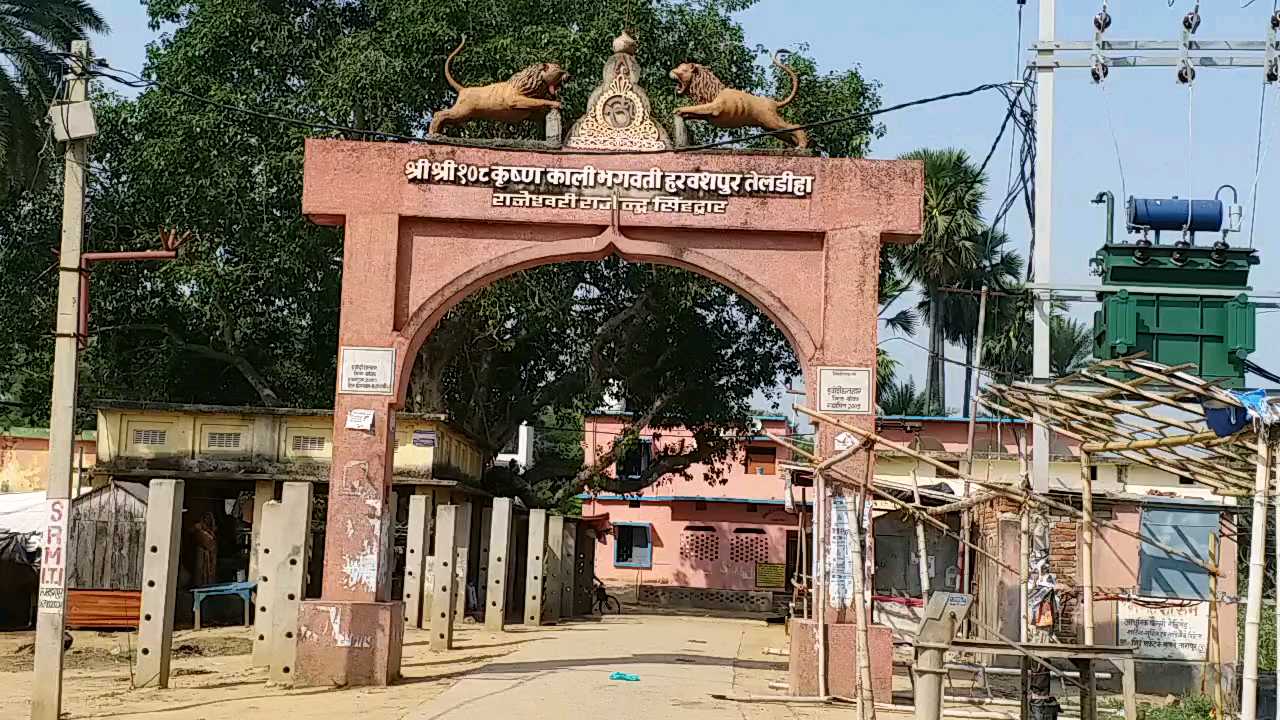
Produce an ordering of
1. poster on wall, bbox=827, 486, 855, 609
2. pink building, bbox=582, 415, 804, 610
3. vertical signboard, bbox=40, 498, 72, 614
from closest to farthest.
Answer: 1. vertical signboard, bbox=40, 498, 72, 614
2. poster on wall, bbox=827, 486, 855, 609
3. pink building, bbox=582, 415, 804, 610

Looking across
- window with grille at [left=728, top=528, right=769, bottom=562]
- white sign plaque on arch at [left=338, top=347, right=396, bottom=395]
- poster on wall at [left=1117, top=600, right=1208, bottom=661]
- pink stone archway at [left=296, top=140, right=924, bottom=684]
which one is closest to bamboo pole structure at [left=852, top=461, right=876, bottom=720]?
pink stone archway at [left=296, top=140, right=924, bottom=684]

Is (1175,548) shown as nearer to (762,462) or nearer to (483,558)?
(483,558)

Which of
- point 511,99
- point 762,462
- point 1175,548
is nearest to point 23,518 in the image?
point 511,99

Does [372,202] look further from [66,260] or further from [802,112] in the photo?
[802,112]

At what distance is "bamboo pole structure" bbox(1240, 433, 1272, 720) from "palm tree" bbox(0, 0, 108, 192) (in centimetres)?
1846

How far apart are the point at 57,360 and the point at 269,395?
18.4m

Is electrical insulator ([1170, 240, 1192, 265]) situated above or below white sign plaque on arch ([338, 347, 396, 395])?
above

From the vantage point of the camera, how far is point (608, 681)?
634 inches

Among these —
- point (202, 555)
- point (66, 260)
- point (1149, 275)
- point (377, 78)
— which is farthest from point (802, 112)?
point (66, 260)

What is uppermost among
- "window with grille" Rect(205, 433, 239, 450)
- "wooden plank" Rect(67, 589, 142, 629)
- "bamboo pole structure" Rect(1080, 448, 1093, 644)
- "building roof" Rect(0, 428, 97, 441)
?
"building roof" Rect(0, 428, 97, 441)

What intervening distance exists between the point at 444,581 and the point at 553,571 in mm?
8343

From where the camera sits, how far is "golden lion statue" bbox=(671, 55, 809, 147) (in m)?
17.0

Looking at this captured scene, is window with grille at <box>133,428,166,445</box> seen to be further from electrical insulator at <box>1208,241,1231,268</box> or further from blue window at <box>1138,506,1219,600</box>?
electrical insulator at <box>1208,241,1231,268</box>

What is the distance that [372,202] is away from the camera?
16.7 meters
